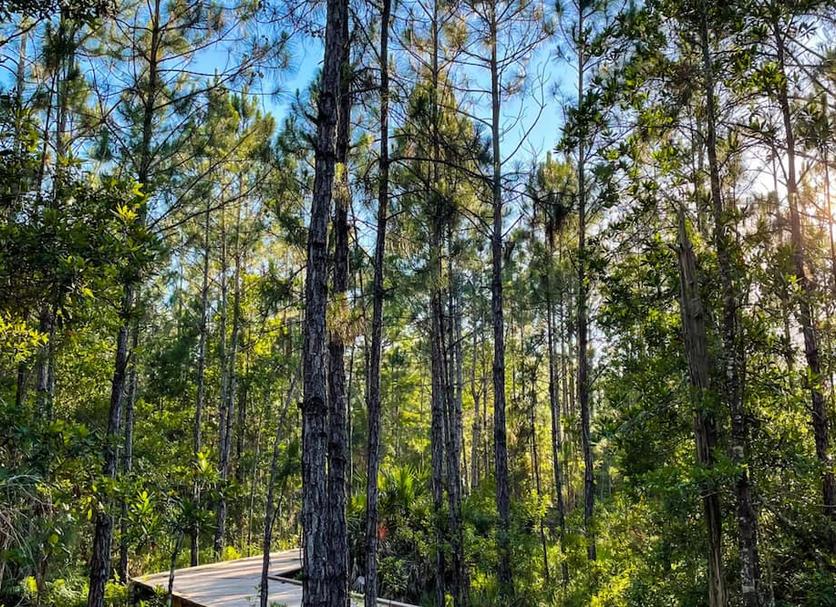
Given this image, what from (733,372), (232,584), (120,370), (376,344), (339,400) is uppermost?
(376,344)

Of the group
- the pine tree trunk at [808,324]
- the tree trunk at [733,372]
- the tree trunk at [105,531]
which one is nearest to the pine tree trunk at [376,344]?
the tree trunk at [105,531]

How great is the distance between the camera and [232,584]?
9.88 metres

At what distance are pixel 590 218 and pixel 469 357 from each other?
60.7ft

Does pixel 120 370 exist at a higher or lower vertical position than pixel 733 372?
higher

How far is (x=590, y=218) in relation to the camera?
1069cm

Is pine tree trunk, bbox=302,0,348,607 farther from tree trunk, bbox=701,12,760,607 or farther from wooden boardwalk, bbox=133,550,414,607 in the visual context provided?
wooden boardwalk, bbox=133,550,414,607

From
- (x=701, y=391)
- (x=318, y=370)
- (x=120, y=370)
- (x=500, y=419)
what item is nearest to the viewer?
(x=701, y=391)

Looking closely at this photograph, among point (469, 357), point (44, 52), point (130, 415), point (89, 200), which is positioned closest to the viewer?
point (89, 200)

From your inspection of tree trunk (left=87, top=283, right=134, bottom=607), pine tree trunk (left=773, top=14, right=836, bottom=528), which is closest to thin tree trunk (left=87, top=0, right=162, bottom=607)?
tree trunk (left=87, top=283, right=134, bottom=607)

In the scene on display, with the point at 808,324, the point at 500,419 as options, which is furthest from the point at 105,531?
the point at 808,324

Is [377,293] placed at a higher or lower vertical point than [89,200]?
lower

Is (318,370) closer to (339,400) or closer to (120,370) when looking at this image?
(339,400)

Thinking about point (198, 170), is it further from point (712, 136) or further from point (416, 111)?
point (712, 136)

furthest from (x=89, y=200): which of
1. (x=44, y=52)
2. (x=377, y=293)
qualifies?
(x=44, y=52)
